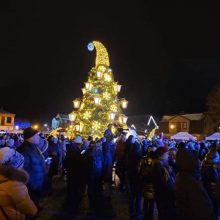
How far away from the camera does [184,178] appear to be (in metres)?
4.45

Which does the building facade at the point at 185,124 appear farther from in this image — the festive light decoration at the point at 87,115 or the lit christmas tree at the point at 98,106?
the festive light decoration at the point at 87,115

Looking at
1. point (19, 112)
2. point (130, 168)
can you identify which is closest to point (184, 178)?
point (130, 168)

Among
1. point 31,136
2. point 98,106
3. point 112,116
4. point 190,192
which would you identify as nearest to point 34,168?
point 31,136

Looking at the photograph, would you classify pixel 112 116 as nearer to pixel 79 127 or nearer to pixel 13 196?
pixel 79 127

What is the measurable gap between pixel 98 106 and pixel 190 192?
2639 centimetres

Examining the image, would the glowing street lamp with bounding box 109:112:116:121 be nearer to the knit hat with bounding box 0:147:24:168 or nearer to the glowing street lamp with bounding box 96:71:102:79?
the glowing street lamp with bounding box 96:71:102:79

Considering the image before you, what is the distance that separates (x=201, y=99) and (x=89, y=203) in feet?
189

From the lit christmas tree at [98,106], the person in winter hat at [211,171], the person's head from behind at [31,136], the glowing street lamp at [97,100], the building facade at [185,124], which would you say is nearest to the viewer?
the person's head from behind at [31,136]

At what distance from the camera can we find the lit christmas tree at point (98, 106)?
3042 centimetres

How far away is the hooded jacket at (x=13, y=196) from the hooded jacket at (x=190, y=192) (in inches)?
75.8

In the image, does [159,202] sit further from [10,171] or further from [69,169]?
[69,169]

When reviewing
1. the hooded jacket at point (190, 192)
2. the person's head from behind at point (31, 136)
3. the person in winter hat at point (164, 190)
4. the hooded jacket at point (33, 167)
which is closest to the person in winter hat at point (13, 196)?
the hooded jacket at point (33, 167)

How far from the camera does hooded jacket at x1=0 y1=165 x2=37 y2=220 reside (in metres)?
3.49

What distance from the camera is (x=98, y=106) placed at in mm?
30547
